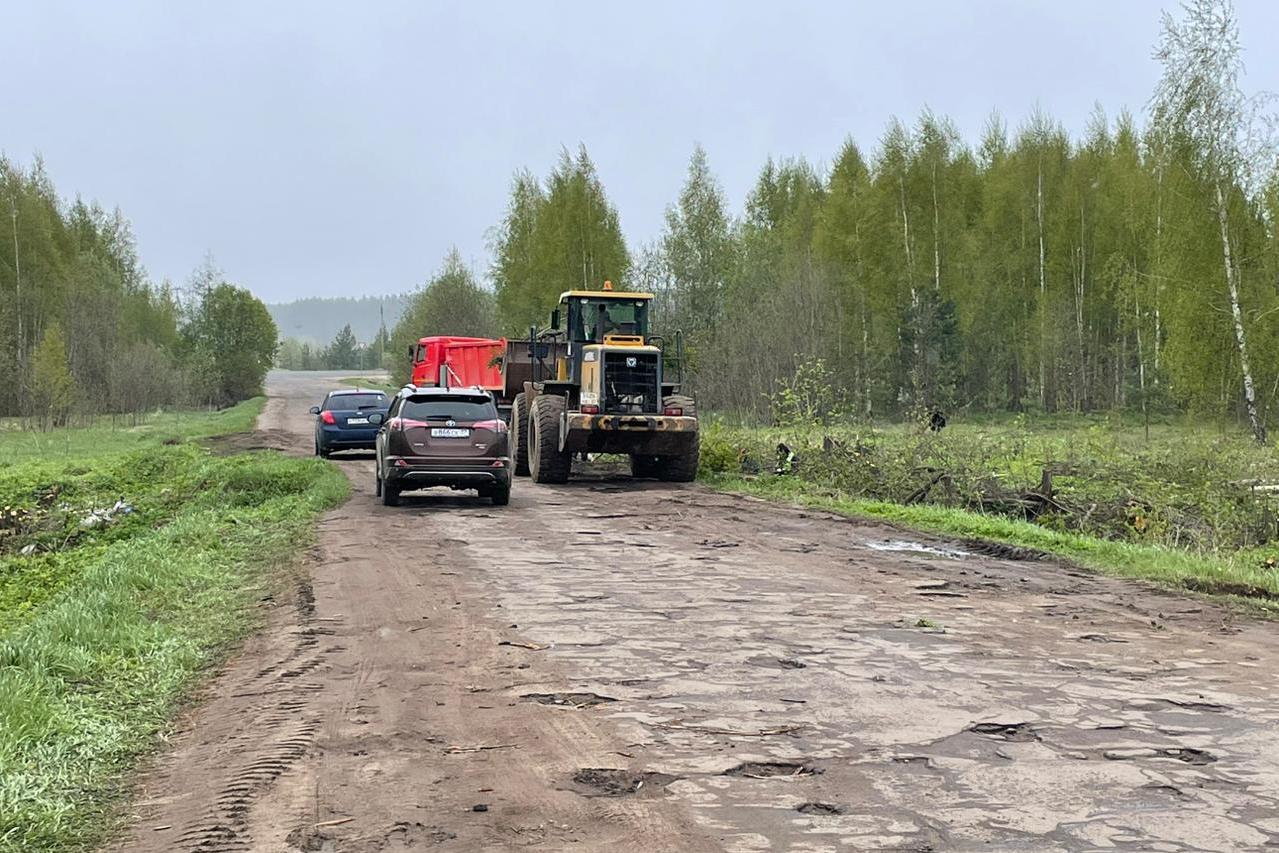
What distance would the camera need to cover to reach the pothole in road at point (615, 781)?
524 centimetres

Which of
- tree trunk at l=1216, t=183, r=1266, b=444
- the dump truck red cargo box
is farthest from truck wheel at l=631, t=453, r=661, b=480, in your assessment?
tree trunk at l=1216, t=183, r=1266, b=444

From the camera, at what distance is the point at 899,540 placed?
1462cm

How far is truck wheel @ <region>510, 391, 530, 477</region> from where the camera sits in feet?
78.6

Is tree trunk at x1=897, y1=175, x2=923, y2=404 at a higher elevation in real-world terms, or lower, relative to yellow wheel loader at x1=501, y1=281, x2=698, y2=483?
higher

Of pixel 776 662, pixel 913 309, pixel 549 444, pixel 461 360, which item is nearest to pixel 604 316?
pixel 549 444

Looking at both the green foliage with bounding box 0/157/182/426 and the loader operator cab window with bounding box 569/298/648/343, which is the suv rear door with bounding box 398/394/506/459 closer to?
the loader operator cab window with bounding box 569/298/648/343

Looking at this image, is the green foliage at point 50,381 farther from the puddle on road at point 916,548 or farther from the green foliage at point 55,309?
the puddle on road at point 916,548

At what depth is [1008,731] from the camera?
6203 mm

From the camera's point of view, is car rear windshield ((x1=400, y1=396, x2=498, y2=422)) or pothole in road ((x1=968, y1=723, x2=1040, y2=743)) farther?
car rear windshield ((x1=400, y1=396, x2=498, y2=422))

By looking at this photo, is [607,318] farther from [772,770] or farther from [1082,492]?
[772,770]

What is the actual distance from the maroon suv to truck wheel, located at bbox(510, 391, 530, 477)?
5.94 meters

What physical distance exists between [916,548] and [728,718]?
313 inches

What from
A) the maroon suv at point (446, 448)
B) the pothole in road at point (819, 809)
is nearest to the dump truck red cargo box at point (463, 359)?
the maroon suv at point (446, 448)

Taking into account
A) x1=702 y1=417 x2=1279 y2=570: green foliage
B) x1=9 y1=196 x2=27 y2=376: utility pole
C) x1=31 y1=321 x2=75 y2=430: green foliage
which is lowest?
x1=702 y1=417 x2=1279 y2=570: green foliage
